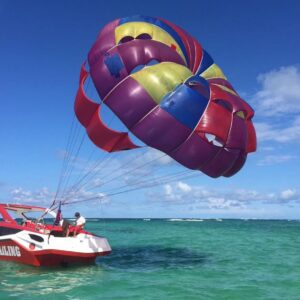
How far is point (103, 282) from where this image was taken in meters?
12.5

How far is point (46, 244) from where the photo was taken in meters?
13.8

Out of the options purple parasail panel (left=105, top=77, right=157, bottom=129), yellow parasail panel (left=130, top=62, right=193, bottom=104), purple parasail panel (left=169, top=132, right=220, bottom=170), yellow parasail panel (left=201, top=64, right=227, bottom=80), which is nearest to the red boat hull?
purple parasail panel (left=169, top=132, right=220, bottom=170)

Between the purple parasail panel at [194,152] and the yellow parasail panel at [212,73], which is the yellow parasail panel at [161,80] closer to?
the purple parasail panel at [194,152]

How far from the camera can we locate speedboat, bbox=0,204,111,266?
13.8 meters

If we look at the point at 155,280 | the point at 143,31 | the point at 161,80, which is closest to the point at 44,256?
the point at 155,280

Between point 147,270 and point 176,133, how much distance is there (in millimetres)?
5800

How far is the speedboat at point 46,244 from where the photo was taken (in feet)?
45.4

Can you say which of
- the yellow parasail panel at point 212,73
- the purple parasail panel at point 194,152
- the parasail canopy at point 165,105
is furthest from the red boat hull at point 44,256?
the yellow parasail panel at point 212,73

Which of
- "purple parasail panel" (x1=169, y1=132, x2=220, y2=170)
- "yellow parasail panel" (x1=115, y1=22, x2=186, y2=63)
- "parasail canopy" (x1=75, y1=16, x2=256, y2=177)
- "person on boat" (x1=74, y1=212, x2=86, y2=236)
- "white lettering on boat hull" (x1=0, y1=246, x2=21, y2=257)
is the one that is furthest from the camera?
"person on boat" (x1=74, y1=212, x2=86, y2=236)

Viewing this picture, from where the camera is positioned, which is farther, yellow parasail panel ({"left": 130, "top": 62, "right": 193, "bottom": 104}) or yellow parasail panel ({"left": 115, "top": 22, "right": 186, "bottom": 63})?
yellow parasail panel ({"left": 115, "top": 22, "right": 186, "bottom": 63})

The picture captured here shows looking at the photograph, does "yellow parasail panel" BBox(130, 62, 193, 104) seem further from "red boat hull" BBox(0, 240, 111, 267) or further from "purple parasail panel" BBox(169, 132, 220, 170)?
"red boat hull" BBox(0, 240, 111, 267)

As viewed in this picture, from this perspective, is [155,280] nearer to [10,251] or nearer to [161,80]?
[10,251]

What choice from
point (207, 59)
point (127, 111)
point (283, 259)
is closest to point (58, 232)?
point (127, 111)

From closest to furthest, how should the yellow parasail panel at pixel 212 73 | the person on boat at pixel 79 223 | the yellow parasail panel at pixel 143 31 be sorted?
the yellow parasail panel at pixel 143 31 → the yellow parasail panel at pixel 212 73 → the person on boat at pixel 79 223
